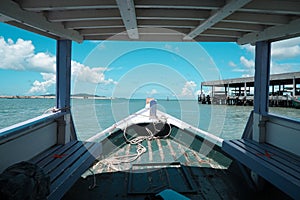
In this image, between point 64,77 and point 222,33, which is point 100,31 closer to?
point 64,77

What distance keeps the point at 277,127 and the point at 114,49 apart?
3170 millimetres

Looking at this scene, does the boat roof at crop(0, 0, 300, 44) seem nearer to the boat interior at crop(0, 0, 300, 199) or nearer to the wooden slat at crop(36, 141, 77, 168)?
the boat interior at crop(0, 0, 300, 199)

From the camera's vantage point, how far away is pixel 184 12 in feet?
6.33

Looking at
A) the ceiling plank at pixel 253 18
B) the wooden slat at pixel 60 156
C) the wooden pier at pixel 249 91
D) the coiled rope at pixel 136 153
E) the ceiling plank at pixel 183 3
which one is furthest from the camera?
the wooden pier at pixel 249 91

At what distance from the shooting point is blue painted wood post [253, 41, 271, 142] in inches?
108

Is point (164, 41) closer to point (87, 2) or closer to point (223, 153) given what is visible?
point (87, 2)

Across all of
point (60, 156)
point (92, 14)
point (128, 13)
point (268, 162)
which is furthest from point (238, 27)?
point (60, 156)

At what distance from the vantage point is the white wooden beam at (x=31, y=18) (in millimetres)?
1553

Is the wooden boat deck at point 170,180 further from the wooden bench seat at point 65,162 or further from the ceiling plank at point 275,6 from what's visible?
the ceiling plank at point 275,6

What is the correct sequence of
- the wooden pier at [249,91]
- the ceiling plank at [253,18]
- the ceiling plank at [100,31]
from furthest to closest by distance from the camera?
the wooden pier at [249,91] < the ceiling plank at [100,31] < the ceiling plank at [253,18]

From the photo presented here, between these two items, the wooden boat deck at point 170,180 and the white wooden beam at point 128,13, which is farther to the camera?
the wooden boat deck at point 170,180

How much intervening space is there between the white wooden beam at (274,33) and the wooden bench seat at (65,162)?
99.4 inches

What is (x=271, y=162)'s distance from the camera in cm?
200

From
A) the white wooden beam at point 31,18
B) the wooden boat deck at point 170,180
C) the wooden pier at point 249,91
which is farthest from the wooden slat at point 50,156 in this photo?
the wooden pier at point 249,91
